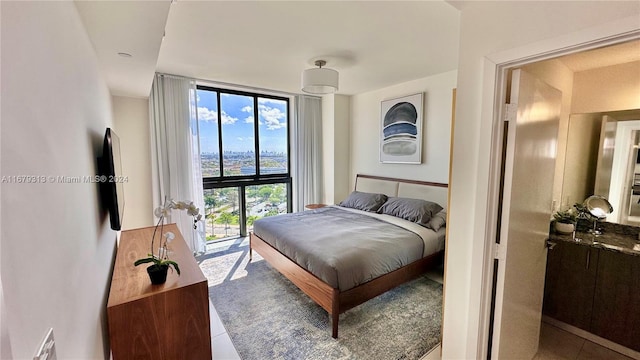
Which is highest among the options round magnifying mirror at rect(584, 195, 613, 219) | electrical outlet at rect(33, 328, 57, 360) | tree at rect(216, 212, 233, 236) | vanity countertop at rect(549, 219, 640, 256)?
round magnifying mirror at rect(584, 195, 613, 219)

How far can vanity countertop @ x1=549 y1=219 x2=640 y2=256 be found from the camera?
6.57ft

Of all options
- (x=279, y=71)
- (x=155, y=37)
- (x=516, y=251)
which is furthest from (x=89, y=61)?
(x=516, y=251)

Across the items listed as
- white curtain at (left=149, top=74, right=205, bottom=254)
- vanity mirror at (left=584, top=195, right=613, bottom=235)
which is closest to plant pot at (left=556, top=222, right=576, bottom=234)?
vanity mirror at (left=584, top=195, right=613, bottom=235)

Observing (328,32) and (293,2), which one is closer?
(293,2)

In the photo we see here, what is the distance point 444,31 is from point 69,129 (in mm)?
2559

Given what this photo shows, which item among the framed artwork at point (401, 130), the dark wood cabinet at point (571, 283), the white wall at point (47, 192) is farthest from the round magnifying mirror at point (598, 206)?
the white wall at point (47, 192)

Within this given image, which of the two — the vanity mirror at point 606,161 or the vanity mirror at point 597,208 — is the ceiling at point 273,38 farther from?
the vanity mirror at point 597,208

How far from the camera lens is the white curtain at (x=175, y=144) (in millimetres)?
3553

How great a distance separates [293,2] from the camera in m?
1.84

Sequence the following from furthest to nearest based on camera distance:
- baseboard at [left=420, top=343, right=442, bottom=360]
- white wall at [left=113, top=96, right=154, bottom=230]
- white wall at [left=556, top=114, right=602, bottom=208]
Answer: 1. white wall at [left=113, top=96, right=154, bottom=230]
2. white wall at [left=556, top=114, right=602, bottom=208]
3. baseboard at [left=420, top=343, right=442, bottom=360]

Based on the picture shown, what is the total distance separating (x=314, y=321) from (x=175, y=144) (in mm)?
2850

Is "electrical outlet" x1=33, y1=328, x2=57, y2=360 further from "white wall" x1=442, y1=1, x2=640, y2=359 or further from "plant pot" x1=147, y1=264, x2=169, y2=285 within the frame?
"white wall" x1=442, y1=1, x2=640, y2=359

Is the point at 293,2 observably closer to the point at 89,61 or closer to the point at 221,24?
the point at 221,24

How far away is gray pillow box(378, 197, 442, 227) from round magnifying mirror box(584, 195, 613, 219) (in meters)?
1.40
